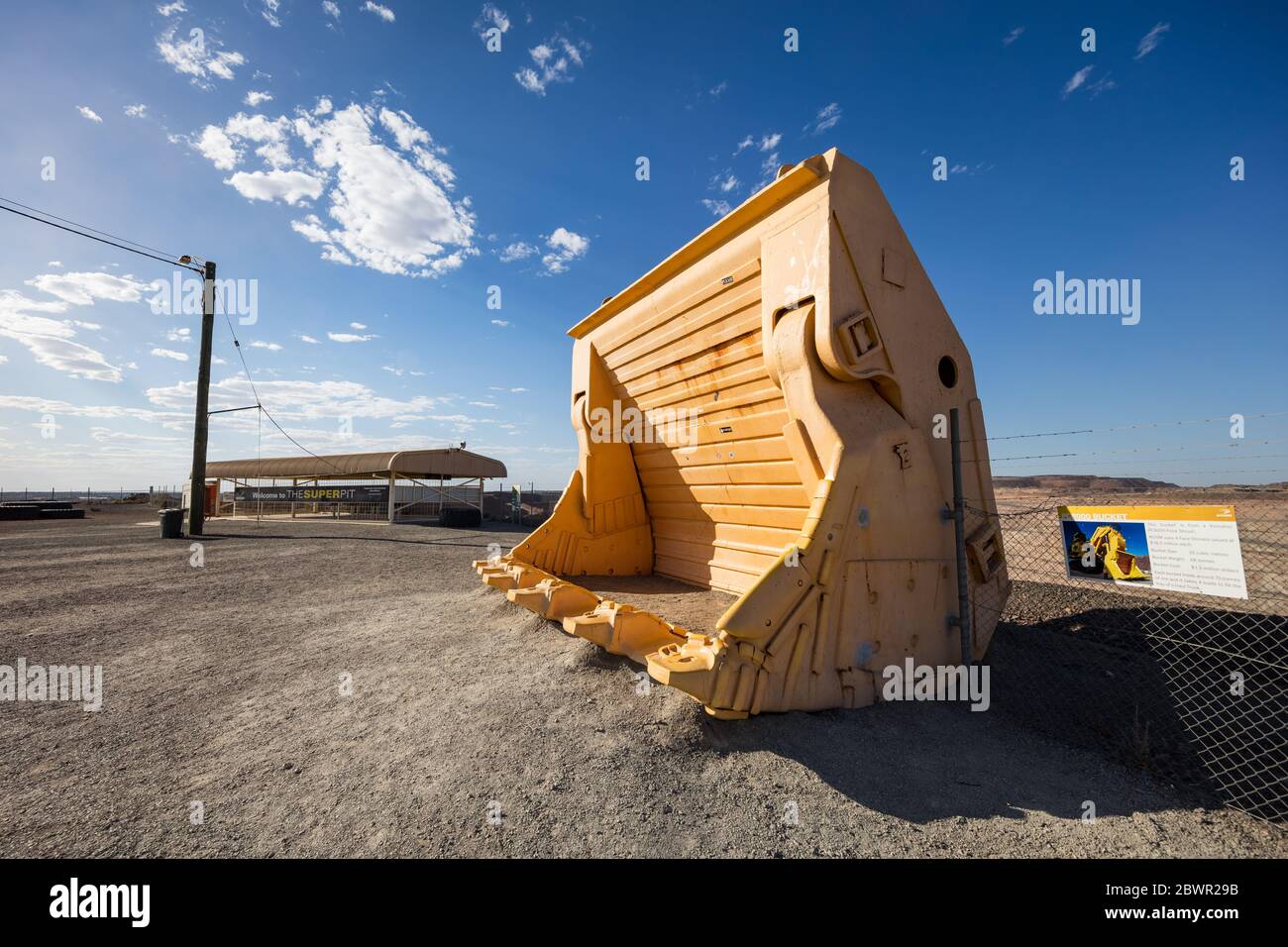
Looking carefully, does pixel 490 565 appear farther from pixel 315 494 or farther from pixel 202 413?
pixel 315 494

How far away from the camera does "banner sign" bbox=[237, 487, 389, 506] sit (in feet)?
97.6

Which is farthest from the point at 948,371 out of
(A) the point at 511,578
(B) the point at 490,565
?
(B) the point at 490,565

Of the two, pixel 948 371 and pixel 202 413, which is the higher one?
pixel 202 413

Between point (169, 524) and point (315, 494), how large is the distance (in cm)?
1528

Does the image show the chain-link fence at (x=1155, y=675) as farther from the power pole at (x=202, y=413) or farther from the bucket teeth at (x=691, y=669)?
the power pole at (x=202, y=413)

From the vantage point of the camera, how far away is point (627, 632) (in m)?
3.62

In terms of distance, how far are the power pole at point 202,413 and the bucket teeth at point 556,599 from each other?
17404 mm

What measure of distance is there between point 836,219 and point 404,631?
5429mm

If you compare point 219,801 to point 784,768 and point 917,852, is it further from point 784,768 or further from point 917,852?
point 917,852

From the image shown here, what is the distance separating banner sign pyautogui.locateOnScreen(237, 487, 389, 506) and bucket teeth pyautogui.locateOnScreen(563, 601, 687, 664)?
29.0 meters

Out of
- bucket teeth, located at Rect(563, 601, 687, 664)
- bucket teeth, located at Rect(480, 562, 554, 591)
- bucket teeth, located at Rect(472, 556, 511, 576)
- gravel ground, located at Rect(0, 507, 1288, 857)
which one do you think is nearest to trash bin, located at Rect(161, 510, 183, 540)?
gravel ground, located at Rect(0, 507, 1288, 857)

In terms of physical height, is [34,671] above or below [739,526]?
below

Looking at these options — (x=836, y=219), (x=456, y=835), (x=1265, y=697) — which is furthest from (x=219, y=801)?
(x=1265, y=697)
